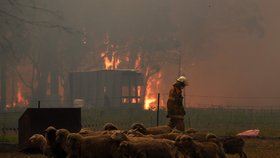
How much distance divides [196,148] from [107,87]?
52.7 meters

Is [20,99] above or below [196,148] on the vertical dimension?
above

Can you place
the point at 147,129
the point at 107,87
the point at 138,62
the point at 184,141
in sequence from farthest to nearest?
the point at 138,62
the point at 107,87
the point at 147,129
the point at 184,141

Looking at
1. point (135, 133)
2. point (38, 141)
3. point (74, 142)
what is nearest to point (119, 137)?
point (74, 142)

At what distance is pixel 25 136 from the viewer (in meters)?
19.3

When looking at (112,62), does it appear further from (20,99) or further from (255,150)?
(255,150)

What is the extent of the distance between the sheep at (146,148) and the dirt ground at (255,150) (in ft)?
21.3

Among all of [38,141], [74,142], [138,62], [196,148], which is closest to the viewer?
[74,142]

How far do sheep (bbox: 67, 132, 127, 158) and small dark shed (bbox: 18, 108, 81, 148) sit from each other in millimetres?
7110

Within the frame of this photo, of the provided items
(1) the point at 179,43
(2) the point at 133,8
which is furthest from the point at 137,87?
(2) the point at 133,8

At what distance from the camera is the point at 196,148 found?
41.8ft

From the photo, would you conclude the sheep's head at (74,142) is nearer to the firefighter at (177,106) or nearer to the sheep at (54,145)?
the sheep at (54,145)

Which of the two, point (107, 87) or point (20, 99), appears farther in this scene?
point (20, 99)

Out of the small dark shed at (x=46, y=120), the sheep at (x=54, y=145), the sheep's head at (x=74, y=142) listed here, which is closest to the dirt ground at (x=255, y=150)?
the small dark shed at (x=46, y=120)

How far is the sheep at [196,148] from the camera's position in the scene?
12469 mm
